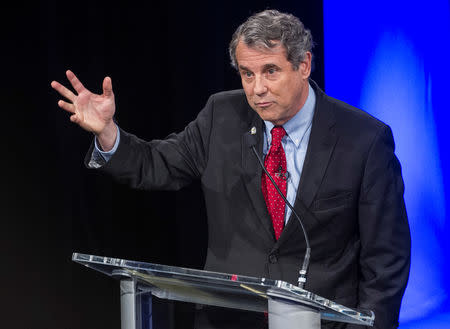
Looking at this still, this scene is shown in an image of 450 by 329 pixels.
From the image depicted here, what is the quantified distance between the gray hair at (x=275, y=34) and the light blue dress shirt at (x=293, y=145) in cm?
17

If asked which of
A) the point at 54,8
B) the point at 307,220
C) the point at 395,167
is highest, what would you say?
the point at 54,8

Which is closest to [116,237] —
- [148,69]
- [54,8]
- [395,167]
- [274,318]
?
[148,69]

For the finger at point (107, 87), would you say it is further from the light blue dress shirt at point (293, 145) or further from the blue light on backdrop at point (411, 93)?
the blue light on backdrop at point (411, 93)

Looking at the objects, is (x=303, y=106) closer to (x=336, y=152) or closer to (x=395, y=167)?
(x=336, y=152)

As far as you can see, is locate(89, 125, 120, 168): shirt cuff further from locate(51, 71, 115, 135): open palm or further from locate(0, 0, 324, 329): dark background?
locate(0, 0, 324, 329): dark background

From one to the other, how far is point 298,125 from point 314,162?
0.48 feet

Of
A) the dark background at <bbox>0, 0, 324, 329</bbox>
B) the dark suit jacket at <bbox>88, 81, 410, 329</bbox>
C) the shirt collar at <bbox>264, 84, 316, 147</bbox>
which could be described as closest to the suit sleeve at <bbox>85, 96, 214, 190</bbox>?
the dark suit jacket at <bbox>88, 81, 410, 329</bbox>

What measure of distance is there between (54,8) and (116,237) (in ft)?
3.88

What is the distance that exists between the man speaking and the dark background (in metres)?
1.12

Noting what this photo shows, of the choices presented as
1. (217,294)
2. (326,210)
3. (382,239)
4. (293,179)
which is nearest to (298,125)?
(293,179)

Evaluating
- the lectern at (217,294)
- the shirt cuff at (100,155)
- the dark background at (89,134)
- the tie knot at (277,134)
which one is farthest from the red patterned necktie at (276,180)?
the dark background at (89,134)

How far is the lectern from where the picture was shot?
1.36 meters

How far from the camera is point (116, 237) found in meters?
3.46

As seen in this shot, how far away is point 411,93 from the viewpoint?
362cm
